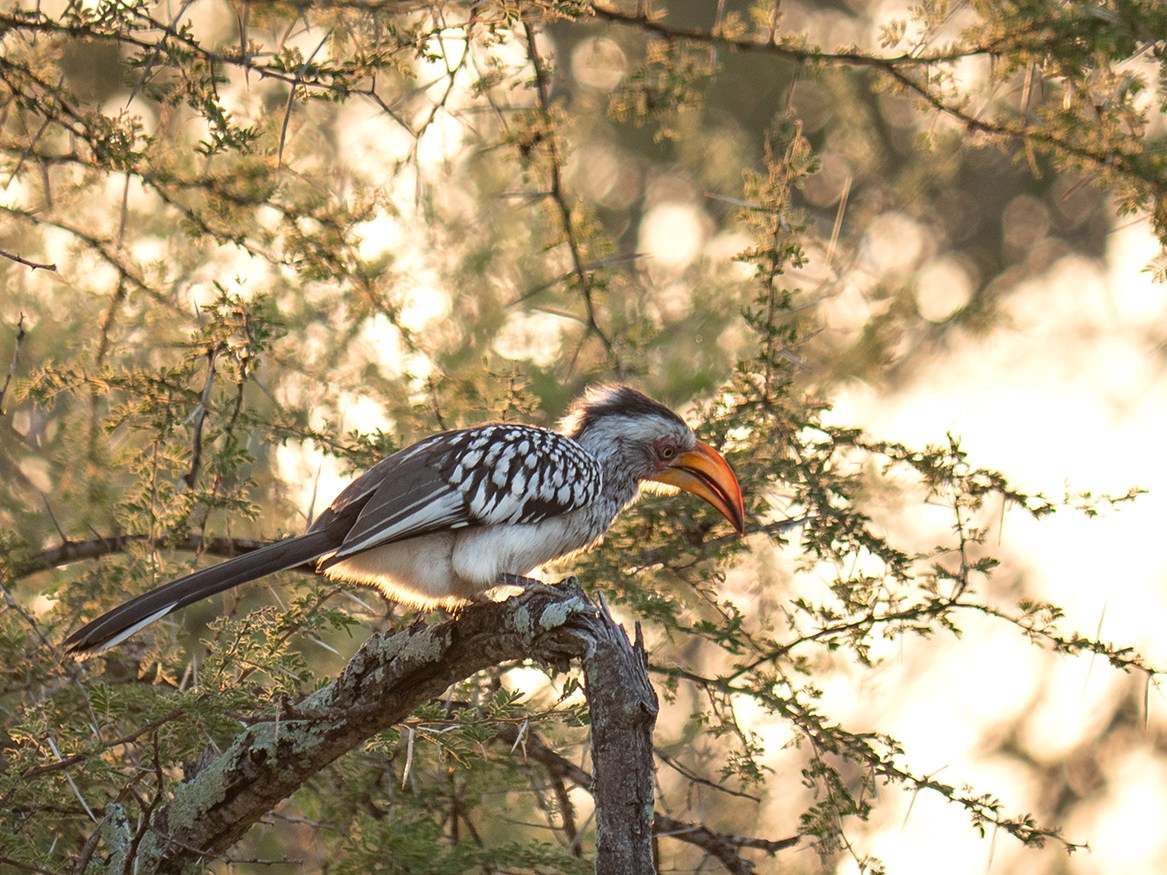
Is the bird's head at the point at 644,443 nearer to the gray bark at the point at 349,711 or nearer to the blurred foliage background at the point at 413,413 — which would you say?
the blurred foliage background at the point at 413,413

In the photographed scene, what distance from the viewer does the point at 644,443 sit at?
12.5ft

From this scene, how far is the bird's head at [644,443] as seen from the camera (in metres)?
3.66

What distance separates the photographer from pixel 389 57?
2855 millimetres

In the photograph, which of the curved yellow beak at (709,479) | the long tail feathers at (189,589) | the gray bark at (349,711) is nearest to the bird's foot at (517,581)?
the gray bark at (349,711)

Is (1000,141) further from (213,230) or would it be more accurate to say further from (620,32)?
(620,32)

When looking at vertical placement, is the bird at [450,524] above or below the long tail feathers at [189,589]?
above

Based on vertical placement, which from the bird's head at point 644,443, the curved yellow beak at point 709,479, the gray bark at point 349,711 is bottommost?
the gray bark at point 349,711

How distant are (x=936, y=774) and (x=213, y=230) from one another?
2547mm

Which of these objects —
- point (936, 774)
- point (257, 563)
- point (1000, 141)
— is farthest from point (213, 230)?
point (936, 774)

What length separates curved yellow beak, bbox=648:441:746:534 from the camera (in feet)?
11.3

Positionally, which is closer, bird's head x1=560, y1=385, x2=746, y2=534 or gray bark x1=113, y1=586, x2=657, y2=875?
gray bark x1=113, y1=586, x2=657, y2=875

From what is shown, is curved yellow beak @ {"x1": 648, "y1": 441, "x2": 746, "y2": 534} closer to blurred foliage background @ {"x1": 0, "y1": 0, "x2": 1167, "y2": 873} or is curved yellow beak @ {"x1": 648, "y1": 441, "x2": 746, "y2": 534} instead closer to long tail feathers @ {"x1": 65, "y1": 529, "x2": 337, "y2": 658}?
blurred foliage background @ {"x1": 0, "y1": 0, "x2": 1167, "y2": 873}

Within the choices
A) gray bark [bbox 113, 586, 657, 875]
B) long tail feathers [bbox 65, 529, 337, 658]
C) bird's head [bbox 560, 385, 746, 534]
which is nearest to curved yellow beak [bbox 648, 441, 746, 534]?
bird's head [bbox 560, 385, 746, 534]

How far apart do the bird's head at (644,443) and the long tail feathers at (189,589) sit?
1.17 meters
